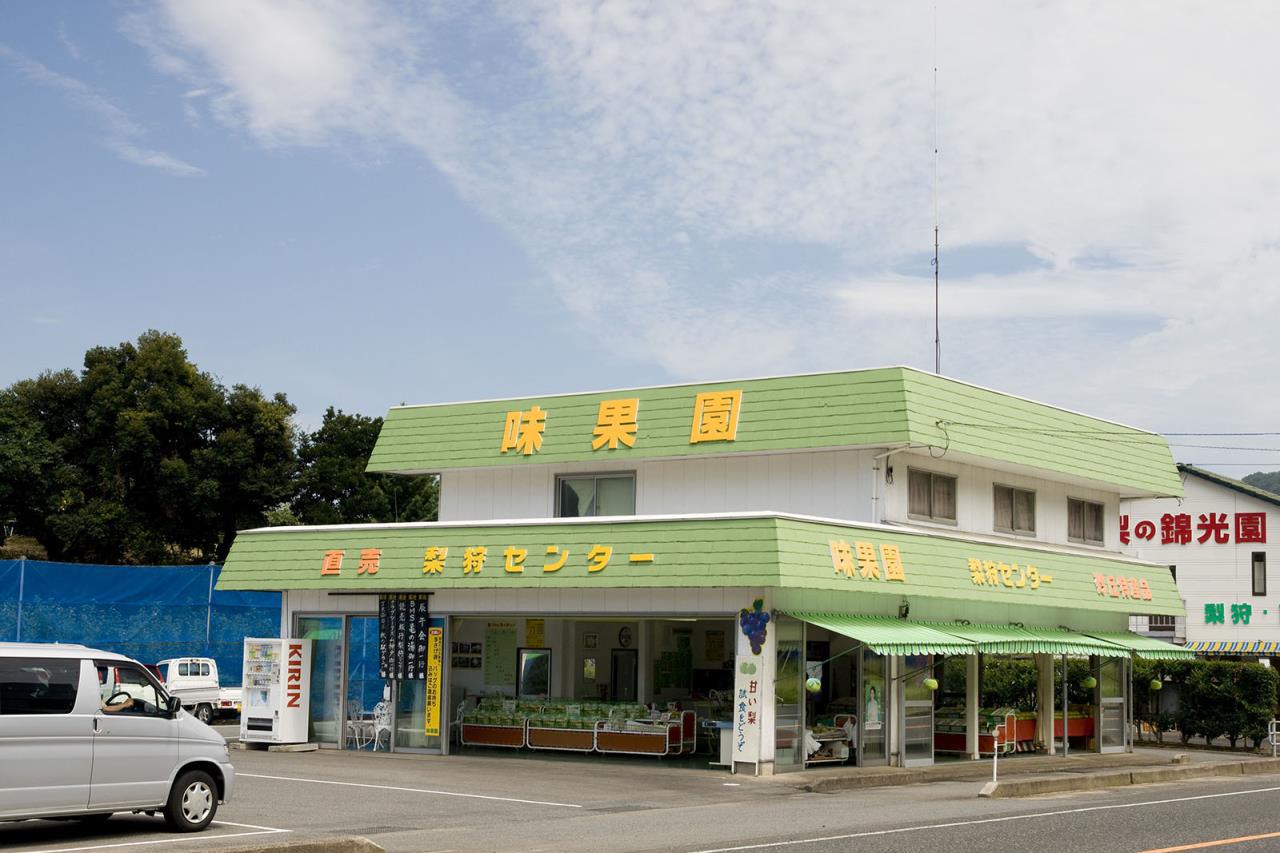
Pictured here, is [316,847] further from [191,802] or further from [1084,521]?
[1084,521]

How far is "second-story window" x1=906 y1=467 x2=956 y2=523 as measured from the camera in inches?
1067

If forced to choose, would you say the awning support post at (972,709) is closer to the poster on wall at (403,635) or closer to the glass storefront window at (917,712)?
the glass storefront window at (917,712)

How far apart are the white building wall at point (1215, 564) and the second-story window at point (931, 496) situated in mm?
25503

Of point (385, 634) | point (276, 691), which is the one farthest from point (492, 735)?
point (276, 691)

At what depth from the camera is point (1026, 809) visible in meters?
19.1

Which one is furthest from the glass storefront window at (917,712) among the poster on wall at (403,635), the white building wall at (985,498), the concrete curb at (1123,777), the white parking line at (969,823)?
the poster on wall at (403,635)

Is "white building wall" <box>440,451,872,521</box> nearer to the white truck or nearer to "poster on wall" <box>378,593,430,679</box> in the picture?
"poster on wall" <box>378,593,430,679</box>

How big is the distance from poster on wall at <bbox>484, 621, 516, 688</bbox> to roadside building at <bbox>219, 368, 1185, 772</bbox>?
6 centimetres

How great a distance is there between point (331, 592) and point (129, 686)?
42.3 ft

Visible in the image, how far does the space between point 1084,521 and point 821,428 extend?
30.9ft

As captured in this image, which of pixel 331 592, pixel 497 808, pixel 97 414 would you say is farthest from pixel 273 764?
pixel 97 414

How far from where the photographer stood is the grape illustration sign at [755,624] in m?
22.8

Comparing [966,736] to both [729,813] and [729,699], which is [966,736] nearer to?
[729,699]

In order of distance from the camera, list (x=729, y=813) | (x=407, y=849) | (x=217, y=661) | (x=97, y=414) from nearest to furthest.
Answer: (x=407, y=849), (x=729, y=813), (x=217, y=661), (x=97, y=414)
